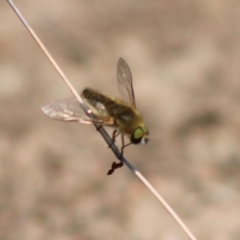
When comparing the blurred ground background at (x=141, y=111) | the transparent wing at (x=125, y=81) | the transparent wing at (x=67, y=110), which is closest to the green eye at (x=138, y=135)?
the transparent wing at (x=67, y=110)

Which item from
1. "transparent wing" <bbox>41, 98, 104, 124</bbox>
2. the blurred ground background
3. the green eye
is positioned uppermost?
"transparent wing" <bbox>41, 98, 104, 124</bbox>

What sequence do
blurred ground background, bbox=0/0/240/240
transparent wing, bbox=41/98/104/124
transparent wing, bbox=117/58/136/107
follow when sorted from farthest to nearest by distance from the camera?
1. blurred ground background, bbox=0/0/240/240
2. transparent wing, bbox=117/58/136/107
3. transparent wing, bbox=41/98/104/124

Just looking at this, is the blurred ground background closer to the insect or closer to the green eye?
the insect

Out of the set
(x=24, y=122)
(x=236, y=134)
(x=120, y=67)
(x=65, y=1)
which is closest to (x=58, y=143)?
(x=24, y=122)

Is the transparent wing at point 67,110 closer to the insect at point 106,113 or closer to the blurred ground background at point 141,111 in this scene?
the insect at point 106,113

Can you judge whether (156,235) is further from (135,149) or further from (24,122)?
(24,122)

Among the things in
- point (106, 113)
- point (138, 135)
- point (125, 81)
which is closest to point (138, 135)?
point (138, 135)

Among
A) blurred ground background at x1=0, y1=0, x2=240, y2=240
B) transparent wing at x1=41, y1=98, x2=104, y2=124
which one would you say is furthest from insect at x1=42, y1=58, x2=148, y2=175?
blurred ground background at x1=0, y1=0, x2=240, y2=240
